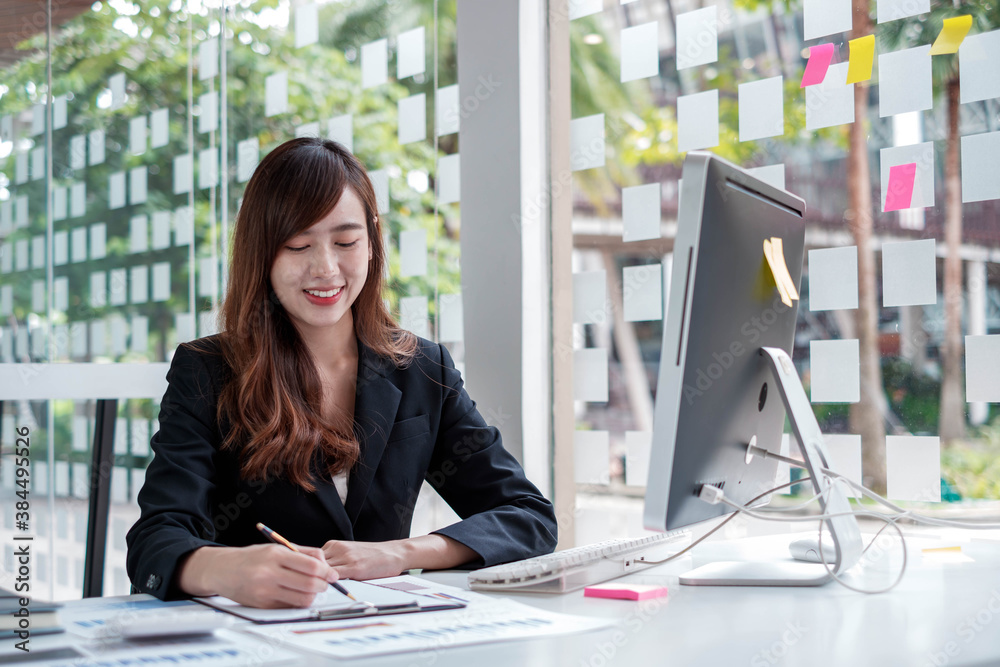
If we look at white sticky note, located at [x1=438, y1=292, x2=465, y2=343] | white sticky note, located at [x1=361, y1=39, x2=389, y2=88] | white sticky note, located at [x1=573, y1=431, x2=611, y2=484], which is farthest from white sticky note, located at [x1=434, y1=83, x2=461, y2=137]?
white sticky note, located at [x1=573, y1=431, x2=611, y2=484]

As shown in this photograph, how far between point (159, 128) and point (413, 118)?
1.22m

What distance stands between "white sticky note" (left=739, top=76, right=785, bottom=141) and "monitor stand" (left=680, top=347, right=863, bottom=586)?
68 cm

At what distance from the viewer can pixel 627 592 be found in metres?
0.99

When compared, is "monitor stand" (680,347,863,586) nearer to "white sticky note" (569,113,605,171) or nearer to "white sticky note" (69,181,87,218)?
"white sticky note" (569,113,605,171)

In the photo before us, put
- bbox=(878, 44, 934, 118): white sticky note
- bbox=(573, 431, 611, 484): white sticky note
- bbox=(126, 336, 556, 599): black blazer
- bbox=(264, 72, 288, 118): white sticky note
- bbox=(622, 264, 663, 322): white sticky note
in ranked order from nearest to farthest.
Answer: bbox=(126, 336, 556, 599): black blazer
bbox=(878, 44, 934, 118): white sticky note
bbox=(622, 264, 663, 322): white sticky note
bbox=(573, 431, 611, 484): white sticky note
bbox=(264, 72, 288, 118): white sticky note

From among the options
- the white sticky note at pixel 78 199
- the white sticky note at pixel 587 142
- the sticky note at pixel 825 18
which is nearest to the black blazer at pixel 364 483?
the white sticky note at pixel 587 142

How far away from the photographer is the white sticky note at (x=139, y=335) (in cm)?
310

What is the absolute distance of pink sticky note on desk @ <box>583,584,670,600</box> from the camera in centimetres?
99

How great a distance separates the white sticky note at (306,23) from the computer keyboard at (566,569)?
1.90 metres

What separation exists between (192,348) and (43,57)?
2135 millimetres

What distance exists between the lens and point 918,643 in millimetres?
788

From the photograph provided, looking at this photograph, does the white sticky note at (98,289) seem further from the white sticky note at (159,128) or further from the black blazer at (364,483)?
the black blazer at (364,483)

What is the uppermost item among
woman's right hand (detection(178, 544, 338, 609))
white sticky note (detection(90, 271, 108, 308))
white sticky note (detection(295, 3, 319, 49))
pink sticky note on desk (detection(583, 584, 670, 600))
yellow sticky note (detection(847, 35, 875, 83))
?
white sticky note (detection(295, 3, 319, 49))

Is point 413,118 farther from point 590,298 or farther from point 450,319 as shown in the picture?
point 590,298
